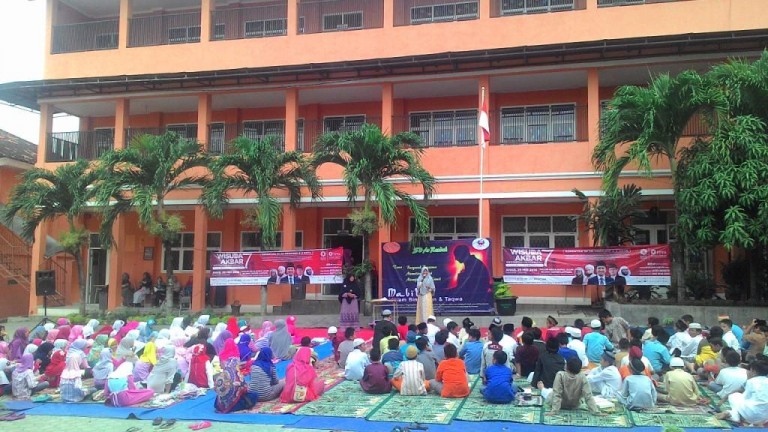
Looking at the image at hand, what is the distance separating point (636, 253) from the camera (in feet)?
48.5

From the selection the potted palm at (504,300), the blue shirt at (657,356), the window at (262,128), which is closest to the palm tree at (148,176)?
the window at (262,128)

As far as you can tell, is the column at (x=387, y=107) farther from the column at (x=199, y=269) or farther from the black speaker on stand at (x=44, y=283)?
the black speaker on stand at (x=44, y=283)

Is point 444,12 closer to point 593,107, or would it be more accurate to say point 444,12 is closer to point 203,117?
point 593,107

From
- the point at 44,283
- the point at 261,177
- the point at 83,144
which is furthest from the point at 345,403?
the point at 83,144

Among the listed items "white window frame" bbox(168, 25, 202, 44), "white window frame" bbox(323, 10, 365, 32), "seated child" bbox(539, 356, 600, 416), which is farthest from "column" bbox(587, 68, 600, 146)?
"white window frame" bbox(168, 25, 202, 44)

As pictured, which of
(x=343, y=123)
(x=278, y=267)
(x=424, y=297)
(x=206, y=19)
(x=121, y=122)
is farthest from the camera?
(x=206, y=19)

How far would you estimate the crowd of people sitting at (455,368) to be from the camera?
8094mm

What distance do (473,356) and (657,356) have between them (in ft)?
9.81

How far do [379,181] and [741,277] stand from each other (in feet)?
30.4

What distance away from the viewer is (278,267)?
16984 mm

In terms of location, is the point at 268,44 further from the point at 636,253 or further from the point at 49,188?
the point at 636,253

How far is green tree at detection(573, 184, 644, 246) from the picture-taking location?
15.1 metres

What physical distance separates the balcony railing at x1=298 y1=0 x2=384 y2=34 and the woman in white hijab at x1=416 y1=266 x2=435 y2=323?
397 inches

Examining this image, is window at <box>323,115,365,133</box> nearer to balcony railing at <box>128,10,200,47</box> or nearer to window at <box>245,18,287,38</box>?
window at <box>245,18,287,38</box>
